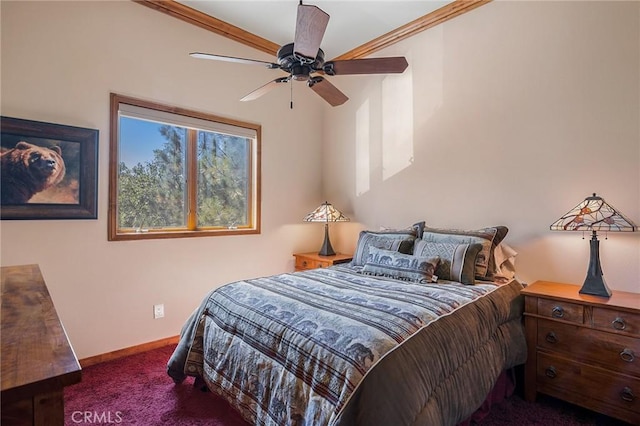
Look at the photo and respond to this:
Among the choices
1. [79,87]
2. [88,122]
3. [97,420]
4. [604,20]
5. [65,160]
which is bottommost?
[97,420]

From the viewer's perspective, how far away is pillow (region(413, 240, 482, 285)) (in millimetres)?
2285

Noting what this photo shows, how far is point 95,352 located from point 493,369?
2.83 metres

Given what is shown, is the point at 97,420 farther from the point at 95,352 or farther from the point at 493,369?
the point at 493,369

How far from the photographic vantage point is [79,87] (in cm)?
249

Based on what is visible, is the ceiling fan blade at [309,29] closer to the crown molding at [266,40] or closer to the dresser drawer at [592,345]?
the crown molding at [266,40]

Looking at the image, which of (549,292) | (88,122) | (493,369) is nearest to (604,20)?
(549,292)

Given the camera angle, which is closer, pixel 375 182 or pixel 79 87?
pixel 79 87

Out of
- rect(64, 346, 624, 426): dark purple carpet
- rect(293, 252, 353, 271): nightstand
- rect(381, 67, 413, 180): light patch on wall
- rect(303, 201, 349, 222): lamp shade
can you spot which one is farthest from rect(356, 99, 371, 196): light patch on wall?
rect(64, 346, 624, 426): dark purple carpet

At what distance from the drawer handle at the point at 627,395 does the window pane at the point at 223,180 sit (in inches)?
125

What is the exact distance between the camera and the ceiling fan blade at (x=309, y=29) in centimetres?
161

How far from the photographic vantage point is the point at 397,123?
3.42m

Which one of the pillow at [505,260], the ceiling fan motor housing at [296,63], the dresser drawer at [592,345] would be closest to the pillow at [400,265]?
the pillow at [505,260]

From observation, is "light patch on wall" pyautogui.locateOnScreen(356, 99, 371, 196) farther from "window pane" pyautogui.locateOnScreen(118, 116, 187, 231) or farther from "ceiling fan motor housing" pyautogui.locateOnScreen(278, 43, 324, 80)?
"window pane" pyautogui.locateOnScreen(118, 116, 187, 231)

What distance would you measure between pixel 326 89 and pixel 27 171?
2.17m
